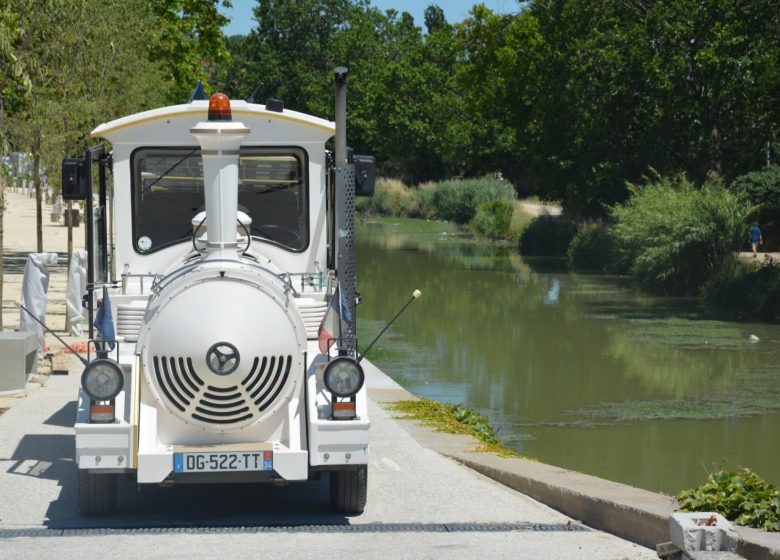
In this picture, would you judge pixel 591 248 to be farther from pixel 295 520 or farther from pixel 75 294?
pixel 295 520

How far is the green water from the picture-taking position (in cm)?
1577

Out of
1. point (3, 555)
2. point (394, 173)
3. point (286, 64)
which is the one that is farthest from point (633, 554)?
point (286, 64)

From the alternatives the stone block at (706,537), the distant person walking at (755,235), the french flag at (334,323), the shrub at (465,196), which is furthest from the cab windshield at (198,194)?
the shrub at (465,196)

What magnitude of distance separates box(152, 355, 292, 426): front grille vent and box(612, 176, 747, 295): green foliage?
26779 mm

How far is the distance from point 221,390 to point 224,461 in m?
0.44

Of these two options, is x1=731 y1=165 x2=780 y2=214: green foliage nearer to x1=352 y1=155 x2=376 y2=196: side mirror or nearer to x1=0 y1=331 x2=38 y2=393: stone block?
x1=0 y1=331 x2=38 y2=393: stone block

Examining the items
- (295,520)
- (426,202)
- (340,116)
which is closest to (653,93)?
(340,116)

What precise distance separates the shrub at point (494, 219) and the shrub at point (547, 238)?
6.30 m

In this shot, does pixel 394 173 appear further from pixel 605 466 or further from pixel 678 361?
pixel 605 466

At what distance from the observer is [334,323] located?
895 cm

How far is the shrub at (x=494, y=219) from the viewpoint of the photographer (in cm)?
5838

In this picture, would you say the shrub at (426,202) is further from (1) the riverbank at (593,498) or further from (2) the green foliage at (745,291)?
(1) the riverbank at (593,498)

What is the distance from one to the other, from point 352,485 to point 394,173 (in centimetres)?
8077

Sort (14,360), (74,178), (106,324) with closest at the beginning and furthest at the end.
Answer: (106,324), (74,178), (14,360)
